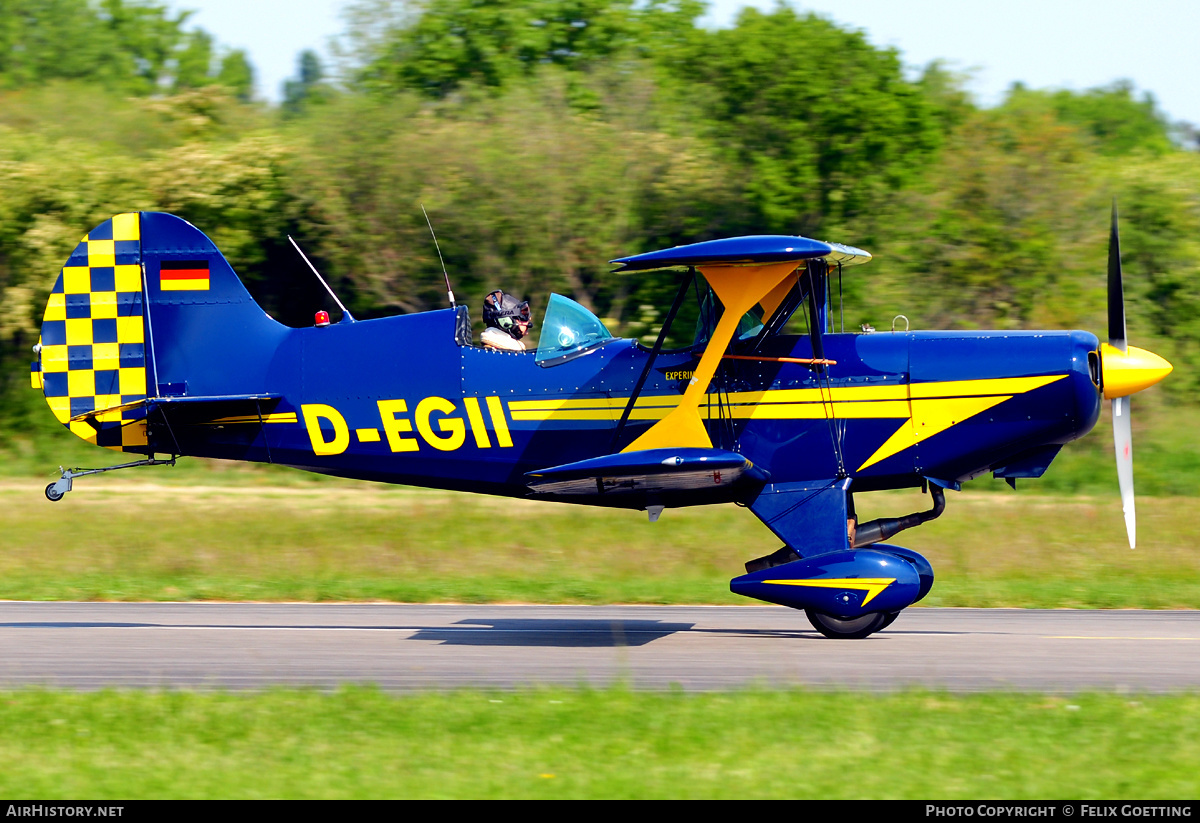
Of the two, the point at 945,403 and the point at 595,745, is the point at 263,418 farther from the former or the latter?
the point at 945,403

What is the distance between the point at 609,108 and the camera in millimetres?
24531

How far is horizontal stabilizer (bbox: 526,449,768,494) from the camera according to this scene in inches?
365

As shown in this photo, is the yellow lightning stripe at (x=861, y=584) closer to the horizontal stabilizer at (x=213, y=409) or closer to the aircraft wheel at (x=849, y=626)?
the aircraft wheel at (x=849, y=626)

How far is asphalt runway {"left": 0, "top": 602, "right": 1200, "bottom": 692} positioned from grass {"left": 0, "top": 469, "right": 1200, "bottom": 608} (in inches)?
37.0

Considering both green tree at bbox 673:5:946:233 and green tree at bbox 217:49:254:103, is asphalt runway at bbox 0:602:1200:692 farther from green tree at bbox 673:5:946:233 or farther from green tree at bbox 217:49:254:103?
green tree at bbox 217:49:254:103

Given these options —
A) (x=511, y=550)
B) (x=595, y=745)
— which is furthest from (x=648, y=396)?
(x=511, y=550)

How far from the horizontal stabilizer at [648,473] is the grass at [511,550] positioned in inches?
137

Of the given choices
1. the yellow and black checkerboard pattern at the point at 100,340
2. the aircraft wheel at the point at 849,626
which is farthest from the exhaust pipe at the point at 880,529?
the yellow and black checkerboard pattern at the point at 100,340

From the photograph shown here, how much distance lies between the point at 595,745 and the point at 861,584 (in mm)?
3437

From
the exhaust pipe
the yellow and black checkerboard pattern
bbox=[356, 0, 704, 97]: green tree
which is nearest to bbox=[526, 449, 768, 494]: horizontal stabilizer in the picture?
the exhaust pipe

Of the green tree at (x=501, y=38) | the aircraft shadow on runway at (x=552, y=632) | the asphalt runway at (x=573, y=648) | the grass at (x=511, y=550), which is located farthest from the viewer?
the green tree at (x=501, y=38)

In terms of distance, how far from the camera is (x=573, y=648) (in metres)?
9.84

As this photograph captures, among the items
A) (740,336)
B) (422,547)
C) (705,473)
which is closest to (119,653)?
(705,473)

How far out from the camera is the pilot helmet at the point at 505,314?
10570mm
